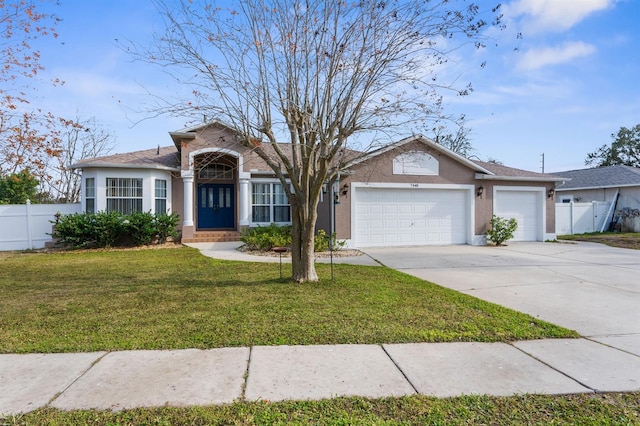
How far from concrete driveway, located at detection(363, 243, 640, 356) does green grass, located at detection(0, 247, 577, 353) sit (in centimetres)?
54

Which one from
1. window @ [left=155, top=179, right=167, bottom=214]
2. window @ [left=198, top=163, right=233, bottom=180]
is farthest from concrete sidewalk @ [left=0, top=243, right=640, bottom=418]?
window @ [left=198, top=163, right=233, bottom=180]

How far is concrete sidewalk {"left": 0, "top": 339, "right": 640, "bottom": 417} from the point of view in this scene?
9.39 ft

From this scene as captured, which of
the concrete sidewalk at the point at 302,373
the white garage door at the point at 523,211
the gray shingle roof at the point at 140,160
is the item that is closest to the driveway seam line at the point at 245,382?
the concrete sidewalk at the point at 302,373

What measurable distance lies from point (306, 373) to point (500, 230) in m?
13.0

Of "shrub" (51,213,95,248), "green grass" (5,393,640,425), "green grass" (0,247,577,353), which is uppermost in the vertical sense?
"shrub" (51,213,95,248)

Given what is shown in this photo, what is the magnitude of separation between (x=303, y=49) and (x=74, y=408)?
5.94 m

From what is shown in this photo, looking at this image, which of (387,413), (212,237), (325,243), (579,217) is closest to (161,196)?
(212,237)

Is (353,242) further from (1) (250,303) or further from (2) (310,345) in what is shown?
(2) (310,345)

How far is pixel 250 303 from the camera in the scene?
549 centimetres

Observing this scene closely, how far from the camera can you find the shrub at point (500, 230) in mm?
13992

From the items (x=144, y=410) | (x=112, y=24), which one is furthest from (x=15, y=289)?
(x=144, y=410)

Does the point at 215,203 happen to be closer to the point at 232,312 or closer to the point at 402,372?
the point at 232,312

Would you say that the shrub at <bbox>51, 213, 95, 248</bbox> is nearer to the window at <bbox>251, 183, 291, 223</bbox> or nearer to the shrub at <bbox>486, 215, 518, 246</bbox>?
the window at <bbox>251, 183, 291, 223</bbox>

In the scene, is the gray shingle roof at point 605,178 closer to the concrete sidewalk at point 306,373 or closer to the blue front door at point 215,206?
the blue front door at point 215,206
